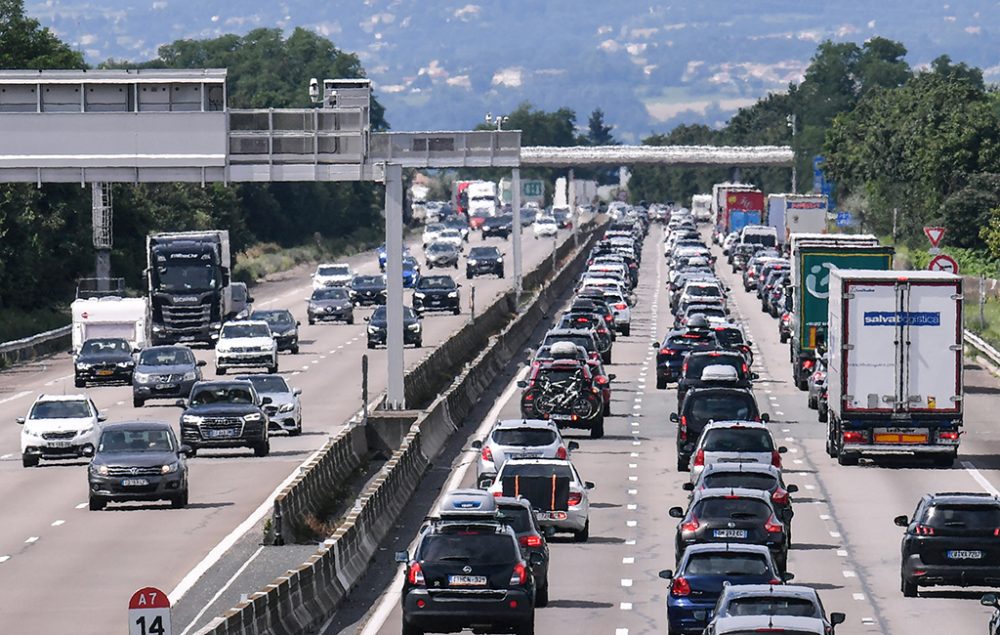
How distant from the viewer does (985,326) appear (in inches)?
3103

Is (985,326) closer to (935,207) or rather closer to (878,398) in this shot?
(878,398)

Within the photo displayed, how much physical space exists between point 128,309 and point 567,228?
126 m

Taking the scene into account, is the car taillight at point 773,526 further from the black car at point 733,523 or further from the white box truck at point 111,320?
the white box truck at point 111,320

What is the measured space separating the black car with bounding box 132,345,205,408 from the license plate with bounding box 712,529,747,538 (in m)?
29.2

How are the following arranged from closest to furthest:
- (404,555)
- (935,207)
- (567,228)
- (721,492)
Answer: (404,555), (721,492), (935,207), (567,228)

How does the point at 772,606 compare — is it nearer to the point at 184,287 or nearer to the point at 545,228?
the point at 184,287

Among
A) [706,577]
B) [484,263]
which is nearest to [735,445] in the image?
[706,577]

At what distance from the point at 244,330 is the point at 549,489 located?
34.1 metres

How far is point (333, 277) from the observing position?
10112cm

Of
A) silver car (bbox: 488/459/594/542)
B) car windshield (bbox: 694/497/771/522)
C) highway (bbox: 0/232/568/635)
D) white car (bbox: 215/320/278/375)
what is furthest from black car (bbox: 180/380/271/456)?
white car (bbox: 215/320/278/375)

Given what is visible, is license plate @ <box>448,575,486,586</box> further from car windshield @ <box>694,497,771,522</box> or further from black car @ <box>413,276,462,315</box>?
black car @ <box>413,276,462,315</box>

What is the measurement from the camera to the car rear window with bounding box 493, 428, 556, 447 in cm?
3888

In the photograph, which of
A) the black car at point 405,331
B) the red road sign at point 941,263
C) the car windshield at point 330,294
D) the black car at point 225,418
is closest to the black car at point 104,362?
the black car at point 405,331

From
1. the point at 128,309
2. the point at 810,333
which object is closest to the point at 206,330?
the point at 128,309
